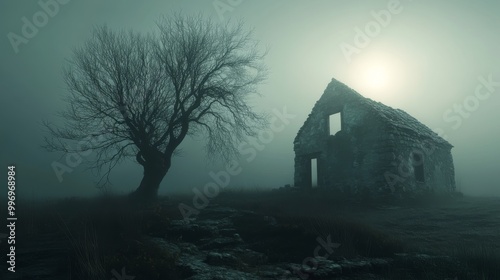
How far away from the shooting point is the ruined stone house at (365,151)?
51.0 ft

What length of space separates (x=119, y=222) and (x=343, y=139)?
1254 cm

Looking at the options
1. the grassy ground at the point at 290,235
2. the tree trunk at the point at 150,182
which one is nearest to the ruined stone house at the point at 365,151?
the grassy ground at the point at 290,235

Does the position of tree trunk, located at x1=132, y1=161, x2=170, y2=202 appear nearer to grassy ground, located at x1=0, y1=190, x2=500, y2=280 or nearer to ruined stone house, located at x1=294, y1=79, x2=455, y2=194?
grassy ground, located at x1=0, y1=190, x2=500, y2=280

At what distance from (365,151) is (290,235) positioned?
30.8 ft

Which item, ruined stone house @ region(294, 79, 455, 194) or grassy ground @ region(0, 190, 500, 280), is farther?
ruined stone house @ region(294, 79, 455, 194)

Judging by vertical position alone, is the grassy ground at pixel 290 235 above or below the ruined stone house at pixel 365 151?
below

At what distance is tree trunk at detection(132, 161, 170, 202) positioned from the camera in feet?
47.9

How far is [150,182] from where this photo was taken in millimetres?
14797

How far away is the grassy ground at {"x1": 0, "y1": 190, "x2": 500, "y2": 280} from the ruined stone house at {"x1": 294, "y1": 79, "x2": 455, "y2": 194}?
3190mm

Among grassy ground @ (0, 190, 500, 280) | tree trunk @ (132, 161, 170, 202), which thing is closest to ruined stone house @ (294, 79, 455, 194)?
grassy ground @ (0, 190, 500, 280)

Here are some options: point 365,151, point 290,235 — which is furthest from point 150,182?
point 365,151

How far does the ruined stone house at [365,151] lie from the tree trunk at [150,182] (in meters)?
8.57

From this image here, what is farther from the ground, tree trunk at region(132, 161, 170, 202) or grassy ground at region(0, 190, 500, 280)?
tree trunk at region(132, 161, 170, 202)

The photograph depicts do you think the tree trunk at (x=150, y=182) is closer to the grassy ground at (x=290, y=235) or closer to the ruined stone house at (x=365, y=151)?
the grassy ground at (x=290, y=235)
